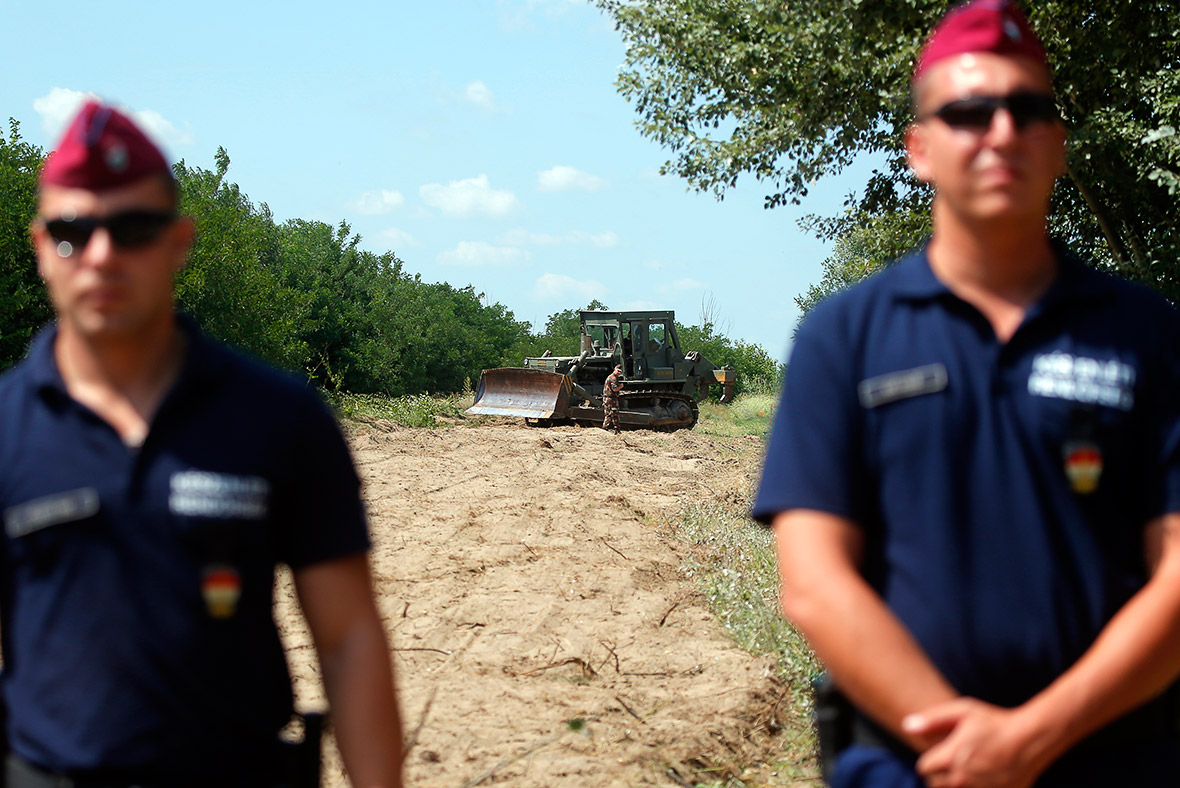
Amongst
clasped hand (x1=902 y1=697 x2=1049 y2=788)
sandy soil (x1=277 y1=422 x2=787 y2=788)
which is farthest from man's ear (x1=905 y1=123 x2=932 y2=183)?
sandy soil (x1=277 y1=422 x2=787 y2=788)

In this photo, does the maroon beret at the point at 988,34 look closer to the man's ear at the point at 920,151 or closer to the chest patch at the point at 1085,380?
the man's ear at the point at 920,151

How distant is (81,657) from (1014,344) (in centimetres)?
152

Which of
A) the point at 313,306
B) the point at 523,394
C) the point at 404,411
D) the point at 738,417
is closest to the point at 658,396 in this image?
the point at 523,394

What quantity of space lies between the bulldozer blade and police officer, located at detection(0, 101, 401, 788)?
816 inches

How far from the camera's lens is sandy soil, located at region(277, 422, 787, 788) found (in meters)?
4.95

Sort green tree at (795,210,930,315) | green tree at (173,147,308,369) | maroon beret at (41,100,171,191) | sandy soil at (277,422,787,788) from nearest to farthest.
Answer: maroon beret at (41,100,171,191), sandy soil at (277,422,787,788), green tree at (795,210,930,315), green tree at (173,147,308,369)

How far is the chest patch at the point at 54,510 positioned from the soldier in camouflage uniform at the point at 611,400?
20924 millimetres

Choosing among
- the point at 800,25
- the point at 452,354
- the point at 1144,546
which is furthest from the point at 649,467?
the point at 452,354

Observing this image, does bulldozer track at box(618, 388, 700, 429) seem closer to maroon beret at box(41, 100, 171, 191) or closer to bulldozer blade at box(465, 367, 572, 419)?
bulldozer blade at box(465, 367, 572, 419)

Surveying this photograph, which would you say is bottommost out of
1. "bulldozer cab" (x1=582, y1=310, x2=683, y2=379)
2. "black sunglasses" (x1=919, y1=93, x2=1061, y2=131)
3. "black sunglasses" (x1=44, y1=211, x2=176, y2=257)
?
"black sunglasses" (x1=44, y1=211, x2=176, y2=257)

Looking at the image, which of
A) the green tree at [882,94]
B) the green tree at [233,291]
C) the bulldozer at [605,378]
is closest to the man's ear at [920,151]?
the green tree at [882,94]

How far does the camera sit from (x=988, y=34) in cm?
196

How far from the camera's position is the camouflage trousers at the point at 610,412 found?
22812 millimetres

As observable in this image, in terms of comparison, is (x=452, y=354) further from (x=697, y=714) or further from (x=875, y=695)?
(x=875, y=695)
